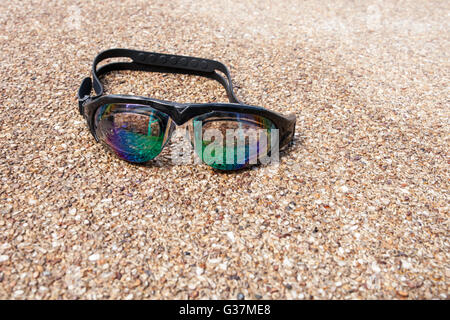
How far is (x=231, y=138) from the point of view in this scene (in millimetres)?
1902

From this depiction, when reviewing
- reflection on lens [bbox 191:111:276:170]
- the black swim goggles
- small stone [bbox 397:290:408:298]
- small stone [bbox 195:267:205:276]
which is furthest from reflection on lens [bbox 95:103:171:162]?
small stone [bbox 397:290:408:298]

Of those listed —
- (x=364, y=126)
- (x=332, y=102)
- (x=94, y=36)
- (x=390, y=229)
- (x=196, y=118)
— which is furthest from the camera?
(x=94, y=36)

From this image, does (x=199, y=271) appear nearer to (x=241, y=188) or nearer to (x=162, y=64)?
(x=241, y=188)

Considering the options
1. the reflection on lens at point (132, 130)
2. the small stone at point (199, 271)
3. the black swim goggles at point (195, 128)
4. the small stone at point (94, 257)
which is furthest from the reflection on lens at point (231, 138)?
the small stone at point (94, 257)

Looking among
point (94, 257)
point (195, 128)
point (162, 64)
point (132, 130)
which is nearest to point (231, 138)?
point (195, 128)

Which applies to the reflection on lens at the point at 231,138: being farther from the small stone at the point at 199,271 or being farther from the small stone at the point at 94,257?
the small stone at the point at 94,257

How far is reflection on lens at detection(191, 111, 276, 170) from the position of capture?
72.1 inches

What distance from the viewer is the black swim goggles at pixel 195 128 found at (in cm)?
179

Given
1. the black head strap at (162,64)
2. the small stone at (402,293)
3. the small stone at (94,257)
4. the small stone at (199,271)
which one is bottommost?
the small stone at (402,293)

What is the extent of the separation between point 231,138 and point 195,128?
19cm
